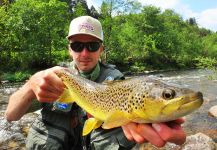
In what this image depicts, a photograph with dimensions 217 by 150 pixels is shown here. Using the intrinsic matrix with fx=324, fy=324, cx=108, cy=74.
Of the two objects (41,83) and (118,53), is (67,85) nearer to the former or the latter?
(41,83)

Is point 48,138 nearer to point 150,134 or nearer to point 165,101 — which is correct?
point 150,134

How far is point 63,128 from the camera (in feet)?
12.8

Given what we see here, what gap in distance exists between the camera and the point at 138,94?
201 centimetres

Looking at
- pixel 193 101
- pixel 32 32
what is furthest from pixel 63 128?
pixel 32 32

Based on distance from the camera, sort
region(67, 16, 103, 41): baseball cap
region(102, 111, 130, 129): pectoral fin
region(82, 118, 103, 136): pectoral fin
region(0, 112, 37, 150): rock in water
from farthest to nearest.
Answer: region(0, 112, 37, 150): rock in water → region(67, 16, 103, 41): baseball cap → region(82, 118, 103, 136): pectoral fin → region(102, 111, 130, 129): pectoral fin

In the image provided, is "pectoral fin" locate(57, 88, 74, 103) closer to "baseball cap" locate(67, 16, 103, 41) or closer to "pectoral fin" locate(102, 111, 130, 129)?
"pectoral fin" locate(102, 111, 130, 129)

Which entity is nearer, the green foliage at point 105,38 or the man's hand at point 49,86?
the man's hand at point 49,86

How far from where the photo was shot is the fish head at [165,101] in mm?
1713

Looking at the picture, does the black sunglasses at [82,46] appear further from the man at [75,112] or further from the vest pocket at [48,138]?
the vest pocket at [48,138]

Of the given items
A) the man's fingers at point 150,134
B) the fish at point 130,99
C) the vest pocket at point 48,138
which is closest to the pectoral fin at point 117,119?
the fish at point 130,99

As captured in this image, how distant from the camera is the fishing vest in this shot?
374cm

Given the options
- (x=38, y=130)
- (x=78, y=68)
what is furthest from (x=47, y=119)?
(x=78, y=68)

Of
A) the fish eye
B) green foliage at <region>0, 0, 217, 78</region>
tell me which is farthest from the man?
green foliage at <region>0, 0, 217, 78</region>

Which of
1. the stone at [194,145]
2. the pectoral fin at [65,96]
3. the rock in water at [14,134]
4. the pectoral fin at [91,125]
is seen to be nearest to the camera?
the pectoral fin at [91,125]
